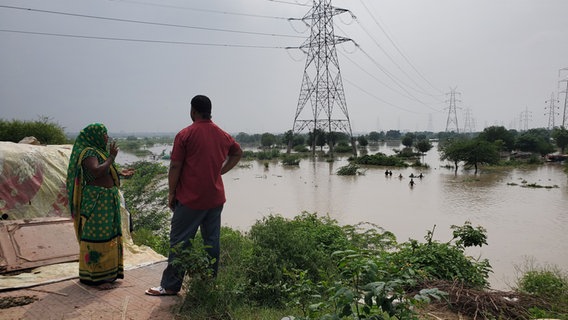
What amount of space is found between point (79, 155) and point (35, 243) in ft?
3.40

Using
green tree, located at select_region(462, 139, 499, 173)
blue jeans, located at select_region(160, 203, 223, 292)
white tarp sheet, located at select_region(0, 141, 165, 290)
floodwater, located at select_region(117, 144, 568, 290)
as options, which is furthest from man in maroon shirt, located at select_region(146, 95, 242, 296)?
green tree, located at select_region(462, 139, 499, 173)

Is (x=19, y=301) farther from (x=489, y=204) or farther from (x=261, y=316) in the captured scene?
(x=489, y=204)

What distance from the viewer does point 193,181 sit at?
2.60 meters

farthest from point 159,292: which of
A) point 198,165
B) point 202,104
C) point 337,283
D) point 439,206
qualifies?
point 439,206

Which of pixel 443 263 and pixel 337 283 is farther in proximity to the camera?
pixel 443 263

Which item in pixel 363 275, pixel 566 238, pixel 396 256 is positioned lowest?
pixel 566 238

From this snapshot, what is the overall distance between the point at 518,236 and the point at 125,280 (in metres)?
8.44

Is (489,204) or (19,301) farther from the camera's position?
(489,204)

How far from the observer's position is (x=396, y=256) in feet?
14.3

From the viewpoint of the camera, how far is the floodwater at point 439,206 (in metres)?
7.42

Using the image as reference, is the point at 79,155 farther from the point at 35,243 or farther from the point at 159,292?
the point at 159,292

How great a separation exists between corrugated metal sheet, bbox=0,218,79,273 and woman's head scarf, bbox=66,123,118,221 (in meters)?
0.67

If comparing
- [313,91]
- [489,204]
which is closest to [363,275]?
[489,204]

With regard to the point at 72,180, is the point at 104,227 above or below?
below
